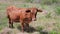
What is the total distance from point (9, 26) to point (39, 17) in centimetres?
229

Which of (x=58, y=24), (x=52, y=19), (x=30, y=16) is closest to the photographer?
(x=30, y=16)

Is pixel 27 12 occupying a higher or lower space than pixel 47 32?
higher

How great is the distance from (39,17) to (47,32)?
2.29 metres

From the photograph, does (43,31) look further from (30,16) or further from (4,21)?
(4,21)

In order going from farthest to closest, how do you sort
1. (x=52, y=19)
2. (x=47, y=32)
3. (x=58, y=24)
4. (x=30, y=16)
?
(x=52, y=19)
(x=58, y=24)
(x=47, y=32)
(x=30, y=16)

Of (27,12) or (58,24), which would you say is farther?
(58,24)

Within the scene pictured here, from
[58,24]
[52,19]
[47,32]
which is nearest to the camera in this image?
[47,32]

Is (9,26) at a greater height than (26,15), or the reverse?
(26,15)

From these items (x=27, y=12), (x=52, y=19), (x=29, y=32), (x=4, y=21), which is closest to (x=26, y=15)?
(x=27, y=12)

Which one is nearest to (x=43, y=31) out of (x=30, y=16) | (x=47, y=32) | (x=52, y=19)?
(x=47, y=32)

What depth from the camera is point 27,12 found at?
8.93 m

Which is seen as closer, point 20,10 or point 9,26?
point 20,10

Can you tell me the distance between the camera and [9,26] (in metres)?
9.95

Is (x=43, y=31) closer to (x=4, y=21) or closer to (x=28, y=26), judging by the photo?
(x=28, y=26)
